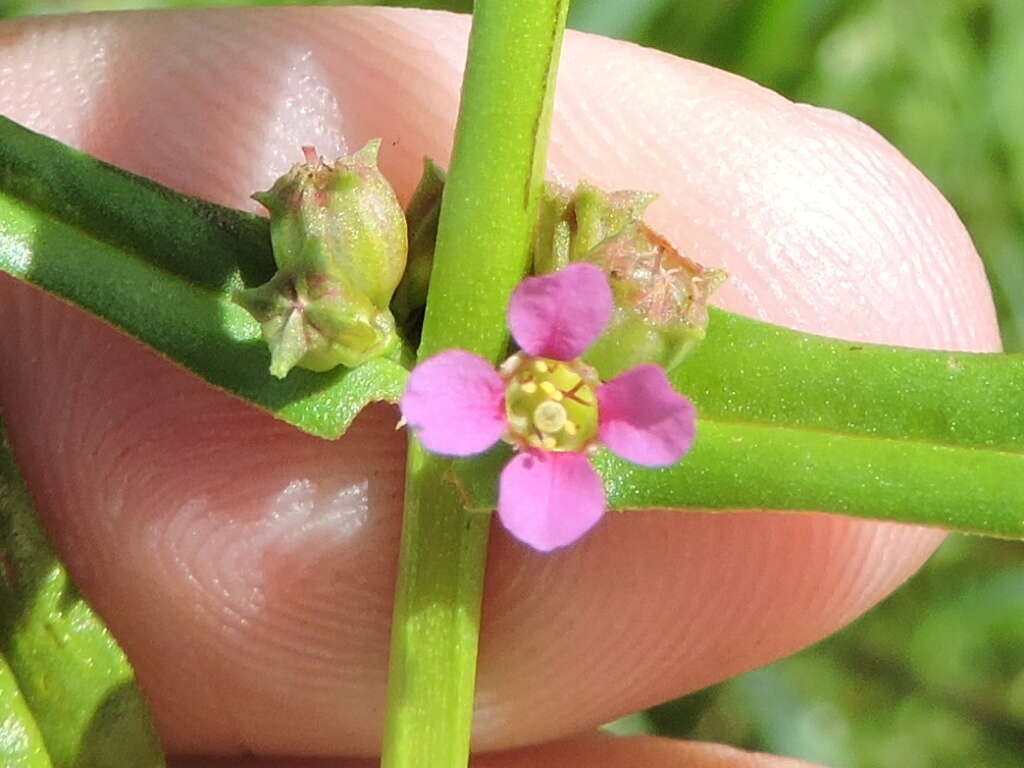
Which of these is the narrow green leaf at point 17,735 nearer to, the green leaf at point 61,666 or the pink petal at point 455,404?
the green leaf at point 61,666

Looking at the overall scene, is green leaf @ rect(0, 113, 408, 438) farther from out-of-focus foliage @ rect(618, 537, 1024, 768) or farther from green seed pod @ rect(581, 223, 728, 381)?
out-of-focus foliage @ rect(618, 537, 1024, 768)

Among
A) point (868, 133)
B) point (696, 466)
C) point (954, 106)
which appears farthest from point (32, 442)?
point (954, 106)

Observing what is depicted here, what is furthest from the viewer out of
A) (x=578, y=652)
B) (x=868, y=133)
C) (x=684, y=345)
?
(x=868, y=133)

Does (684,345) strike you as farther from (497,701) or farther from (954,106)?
(954,106)

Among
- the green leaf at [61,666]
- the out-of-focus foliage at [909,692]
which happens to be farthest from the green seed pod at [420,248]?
the out-of-focus foliage at [909,692]

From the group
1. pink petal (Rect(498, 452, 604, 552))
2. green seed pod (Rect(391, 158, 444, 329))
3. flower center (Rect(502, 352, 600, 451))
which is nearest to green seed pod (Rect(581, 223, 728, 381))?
flower center (Rect(502, 352, 600, 451))
